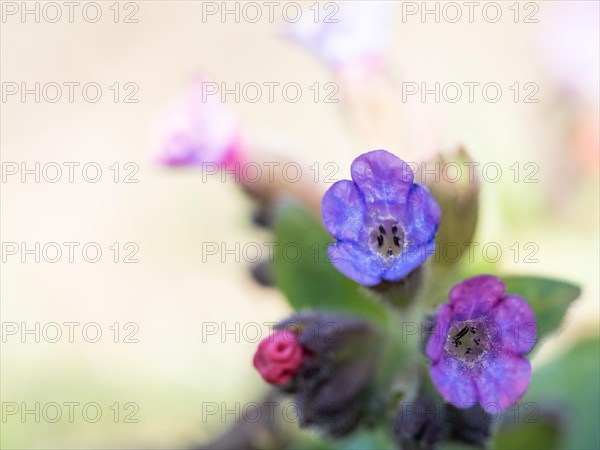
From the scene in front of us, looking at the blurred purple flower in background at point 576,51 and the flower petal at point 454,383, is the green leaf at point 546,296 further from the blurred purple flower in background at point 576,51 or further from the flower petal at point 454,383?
the blurred purple flower in background at point 576,51

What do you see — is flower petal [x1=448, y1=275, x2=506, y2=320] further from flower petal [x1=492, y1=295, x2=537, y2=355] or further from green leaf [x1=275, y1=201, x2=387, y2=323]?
green leaf [x1=275, y1=201, x2=387, y2=323]

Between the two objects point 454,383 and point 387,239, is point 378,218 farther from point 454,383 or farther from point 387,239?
point 454,383

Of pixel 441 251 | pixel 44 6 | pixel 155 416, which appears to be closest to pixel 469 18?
pixel 44 6

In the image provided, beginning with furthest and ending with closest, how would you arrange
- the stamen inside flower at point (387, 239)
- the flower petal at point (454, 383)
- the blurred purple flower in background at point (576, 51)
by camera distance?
the blurred purple flower in background at point (576, 51) < the stamen inside flower at point (387, 239) < the flower petal at point (454, 383)

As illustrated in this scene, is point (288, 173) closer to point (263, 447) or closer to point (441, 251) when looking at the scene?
point (441, 251)

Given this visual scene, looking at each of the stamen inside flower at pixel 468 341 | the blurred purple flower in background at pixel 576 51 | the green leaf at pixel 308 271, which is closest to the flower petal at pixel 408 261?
the stamen inside flower at pixel 468 341
